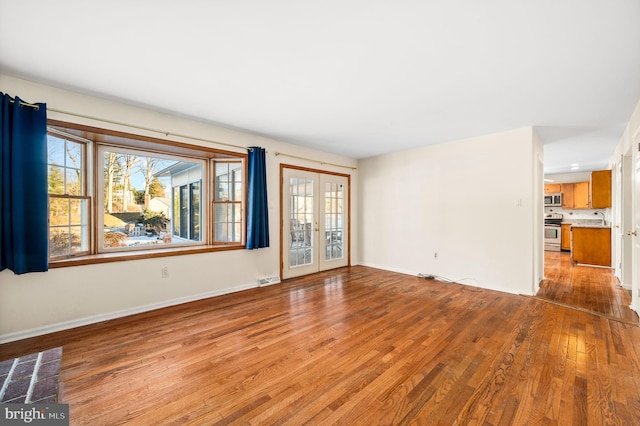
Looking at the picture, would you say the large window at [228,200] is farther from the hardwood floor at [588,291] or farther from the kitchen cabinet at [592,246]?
the kitchen cabinet at [592,246]

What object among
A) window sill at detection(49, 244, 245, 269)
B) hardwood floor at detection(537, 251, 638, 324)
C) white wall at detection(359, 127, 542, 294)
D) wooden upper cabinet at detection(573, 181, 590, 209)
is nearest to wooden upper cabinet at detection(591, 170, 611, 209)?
hardwood floor at detection(537, 251, 638, 324)

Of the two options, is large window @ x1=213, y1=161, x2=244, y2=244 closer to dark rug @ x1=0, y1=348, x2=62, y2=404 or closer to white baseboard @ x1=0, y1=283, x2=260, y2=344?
white baseboard @ x1=0, y1=283, x2=260, y2=344

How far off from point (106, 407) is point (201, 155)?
323cm

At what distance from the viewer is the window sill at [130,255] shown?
2838 mm

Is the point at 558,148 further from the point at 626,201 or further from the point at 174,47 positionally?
the point at 174,47

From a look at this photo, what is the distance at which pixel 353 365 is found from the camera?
7.02ft

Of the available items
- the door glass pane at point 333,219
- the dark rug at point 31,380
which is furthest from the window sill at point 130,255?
the door glass pane at point 333,219

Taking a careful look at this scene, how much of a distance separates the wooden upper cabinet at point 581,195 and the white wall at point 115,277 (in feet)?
28.8

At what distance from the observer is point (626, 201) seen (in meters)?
4.09

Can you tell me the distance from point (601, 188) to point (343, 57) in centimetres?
670

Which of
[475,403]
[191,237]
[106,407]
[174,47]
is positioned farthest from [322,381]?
[191,237]

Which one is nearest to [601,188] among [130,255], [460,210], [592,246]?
[592,246]

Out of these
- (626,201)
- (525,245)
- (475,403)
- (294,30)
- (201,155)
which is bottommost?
(475,403)

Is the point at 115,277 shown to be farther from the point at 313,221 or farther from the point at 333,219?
the point at 333,219
